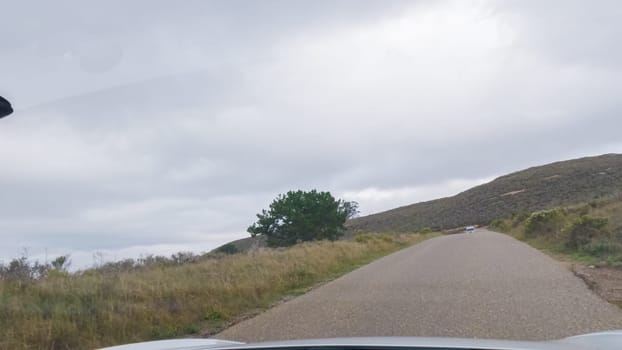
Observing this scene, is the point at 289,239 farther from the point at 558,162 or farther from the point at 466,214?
the point at 558,162

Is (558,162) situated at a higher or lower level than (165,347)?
higher

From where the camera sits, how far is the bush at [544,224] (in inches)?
1378

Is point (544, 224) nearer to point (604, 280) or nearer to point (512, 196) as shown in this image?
point (604, 280)

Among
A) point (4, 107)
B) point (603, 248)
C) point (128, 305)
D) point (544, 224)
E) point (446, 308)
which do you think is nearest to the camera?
point (4, 107)

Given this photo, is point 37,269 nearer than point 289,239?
Yes

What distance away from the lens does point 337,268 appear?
2186 cm

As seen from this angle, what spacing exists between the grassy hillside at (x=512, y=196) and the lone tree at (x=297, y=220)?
3001 cm

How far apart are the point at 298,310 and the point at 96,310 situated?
331 centimetres

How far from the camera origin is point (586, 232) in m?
25.0

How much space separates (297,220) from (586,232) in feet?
75.6

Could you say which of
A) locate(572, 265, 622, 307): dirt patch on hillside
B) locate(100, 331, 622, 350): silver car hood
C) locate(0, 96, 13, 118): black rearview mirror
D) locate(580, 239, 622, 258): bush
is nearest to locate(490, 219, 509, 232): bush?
locate(580, 239, 622, 258): bush

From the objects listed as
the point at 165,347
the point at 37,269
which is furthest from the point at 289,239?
the point at 165,347

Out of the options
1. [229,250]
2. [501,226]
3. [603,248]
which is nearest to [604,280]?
[603,248]

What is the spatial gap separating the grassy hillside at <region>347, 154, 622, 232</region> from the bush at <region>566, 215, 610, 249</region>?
4208 cm
